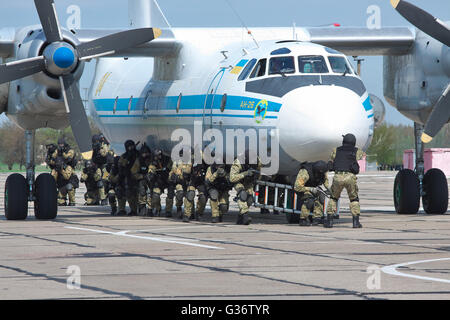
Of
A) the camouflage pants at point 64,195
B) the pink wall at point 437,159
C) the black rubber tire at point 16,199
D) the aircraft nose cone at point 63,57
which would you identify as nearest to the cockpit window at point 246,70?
the aircraft nose cone at point 63,57

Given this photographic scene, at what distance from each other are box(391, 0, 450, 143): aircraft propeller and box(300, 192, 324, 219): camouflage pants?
11.7ft

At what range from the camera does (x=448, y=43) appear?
18.7 meters

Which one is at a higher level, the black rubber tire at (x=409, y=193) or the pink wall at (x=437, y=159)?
the pink wall at (x=437, y=159)

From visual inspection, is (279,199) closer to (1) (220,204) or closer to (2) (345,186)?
(1) (220,204)

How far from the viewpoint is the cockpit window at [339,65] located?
53.1 ft

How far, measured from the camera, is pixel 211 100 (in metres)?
17.5

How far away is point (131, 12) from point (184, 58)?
19.4 feet

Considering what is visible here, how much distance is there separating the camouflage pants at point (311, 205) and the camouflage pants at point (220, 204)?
1740 millimetres

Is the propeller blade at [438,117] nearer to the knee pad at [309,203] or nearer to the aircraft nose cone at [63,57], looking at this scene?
the knee pad at [309,203]

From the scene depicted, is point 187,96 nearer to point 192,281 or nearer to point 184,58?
point 184,58

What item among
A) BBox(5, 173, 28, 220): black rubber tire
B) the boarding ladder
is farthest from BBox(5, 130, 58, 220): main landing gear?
the boarding ladder

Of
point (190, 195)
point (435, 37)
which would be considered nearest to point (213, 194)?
point (190, 195)

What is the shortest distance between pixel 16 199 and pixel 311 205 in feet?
21.0

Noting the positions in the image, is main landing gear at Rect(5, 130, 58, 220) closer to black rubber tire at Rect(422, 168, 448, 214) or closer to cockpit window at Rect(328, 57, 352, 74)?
cockpit window at Rect(328, 57, 352, 74)
